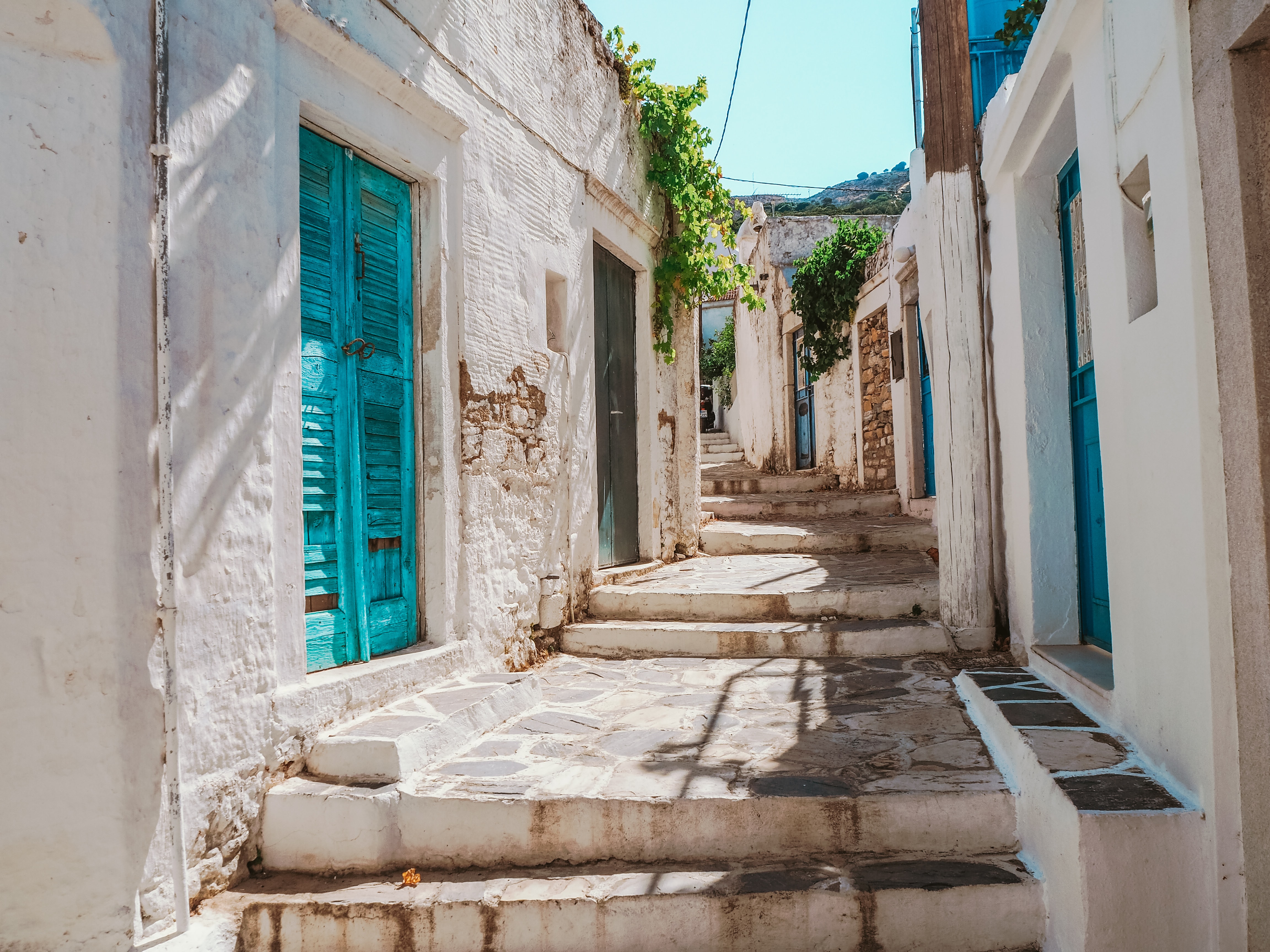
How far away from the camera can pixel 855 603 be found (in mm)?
5008

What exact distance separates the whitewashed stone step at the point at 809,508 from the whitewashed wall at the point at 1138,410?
197 inches

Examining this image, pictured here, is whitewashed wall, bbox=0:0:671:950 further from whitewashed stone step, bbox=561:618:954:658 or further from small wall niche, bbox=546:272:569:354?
small wall niche, bbox=546:272:569:354

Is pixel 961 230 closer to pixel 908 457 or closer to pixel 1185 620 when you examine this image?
pixel 1185 620

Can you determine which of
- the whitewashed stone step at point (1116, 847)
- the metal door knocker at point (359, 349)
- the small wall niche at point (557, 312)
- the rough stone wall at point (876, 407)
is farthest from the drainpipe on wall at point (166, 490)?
the rough stone wall at point (876, 407)

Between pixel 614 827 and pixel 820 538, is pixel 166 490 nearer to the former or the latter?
pixel 614 827

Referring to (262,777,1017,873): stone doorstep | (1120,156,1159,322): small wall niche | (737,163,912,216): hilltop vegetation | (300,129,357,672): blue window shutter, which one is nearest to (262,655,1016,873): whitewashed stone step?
(262,777,1017,873): stone doorstep

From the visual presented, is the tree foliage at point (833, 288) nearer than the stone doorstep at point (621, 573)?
No

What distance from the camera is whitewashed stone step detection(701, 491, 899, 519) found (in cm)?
903

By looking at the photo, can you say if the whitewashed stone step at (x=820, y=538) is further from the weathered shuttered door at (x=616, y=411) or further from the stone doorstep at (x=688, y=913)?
the stone doorstep at (x=688, y=913)

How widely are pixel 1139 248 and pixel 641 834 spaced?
2.48 m

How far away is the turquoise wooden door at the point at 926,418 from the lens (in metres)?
8.59

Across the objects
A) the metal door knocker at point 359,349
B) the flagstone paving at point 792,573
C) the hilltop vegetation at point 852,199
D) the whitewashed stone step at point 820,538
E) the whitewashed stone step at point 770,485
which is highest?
the hilltop vegetation at point 852,199

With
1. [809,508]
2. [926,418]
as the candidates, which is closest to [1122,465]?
[926,418]

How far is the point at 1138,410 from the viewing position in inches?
102
